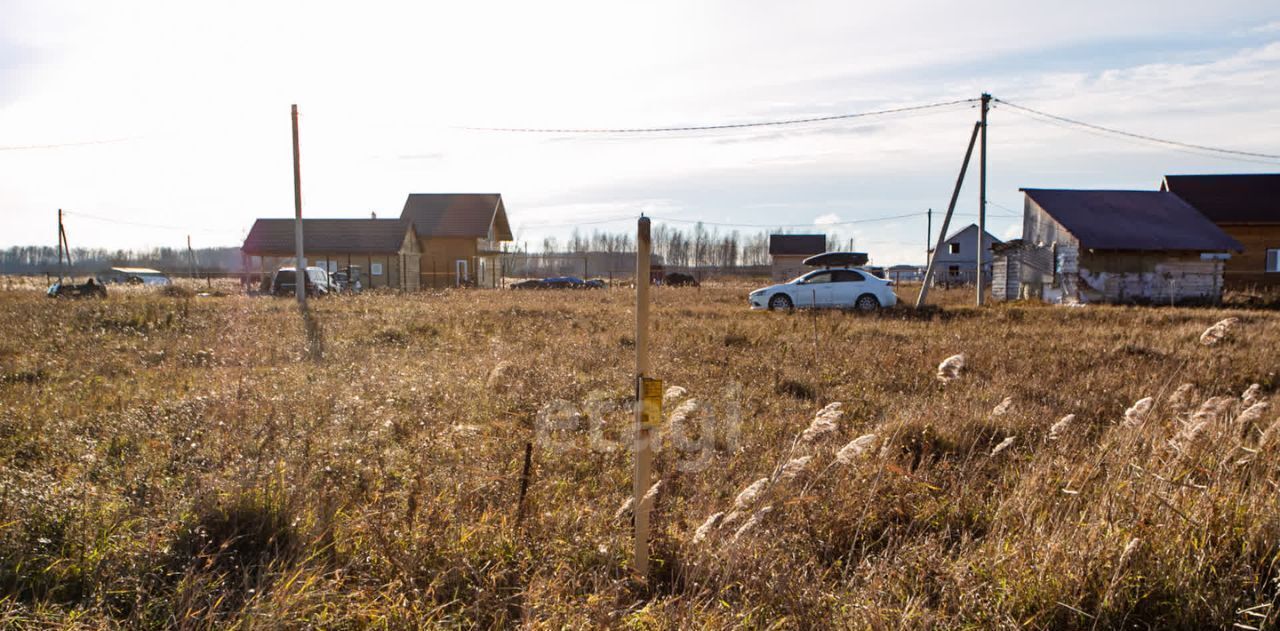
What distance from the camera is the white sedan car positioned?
19.8m

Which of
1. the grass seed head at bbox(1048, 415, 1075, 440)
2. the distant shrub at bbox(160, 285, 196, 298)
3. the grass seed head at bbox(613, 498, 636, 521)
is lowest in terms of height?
the grass seed head at bbox(613, 498, 636, 521)

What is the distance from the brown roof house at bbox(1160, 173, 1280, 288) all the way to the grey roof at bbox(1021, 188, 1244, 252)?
20.2 ft

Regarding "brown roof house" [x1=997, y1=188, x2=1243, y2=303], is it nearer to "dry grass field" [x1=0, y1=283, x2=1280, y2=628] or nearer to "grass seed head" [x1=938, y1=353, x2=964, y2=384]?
"dry grass field" [x1=0, y1=283, x2=1280, y2=628]

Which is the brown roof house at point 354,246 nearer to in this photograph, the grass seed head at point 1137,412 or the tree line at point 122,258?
the grass seed head at point 1137,412

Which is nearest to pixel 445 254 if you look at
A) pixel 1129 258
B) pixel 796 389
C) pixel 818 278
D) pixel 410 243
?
pixel 410 243

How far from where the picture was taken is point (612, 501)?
448 cm

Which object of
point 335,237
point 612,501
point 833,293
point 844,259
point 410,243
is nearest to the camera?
point 612,501

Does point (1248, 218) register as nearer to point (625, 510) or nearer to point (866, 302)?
point (866, 302)

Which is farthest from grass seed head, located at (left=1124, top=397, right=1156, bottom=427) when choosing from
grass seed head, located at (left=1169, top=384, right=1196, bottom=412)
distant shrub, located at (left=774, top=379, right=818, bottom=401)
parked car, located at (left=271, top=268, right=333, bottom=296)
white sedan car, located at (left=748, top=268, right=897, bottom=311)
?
parked car, located at (left=271, top=268, right=333, bottom=296)

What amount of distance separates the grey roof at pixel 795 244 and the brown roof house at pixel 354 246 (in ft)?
104

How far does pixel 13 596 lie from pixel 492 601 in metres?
1.93

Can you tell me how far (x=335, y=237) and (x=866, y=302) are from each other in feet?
94.3

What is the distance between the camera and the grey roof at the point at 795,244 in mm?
60000

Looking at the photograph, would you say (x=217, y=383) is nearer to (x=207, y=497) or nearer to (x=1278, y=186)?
(x=207, y=497)
